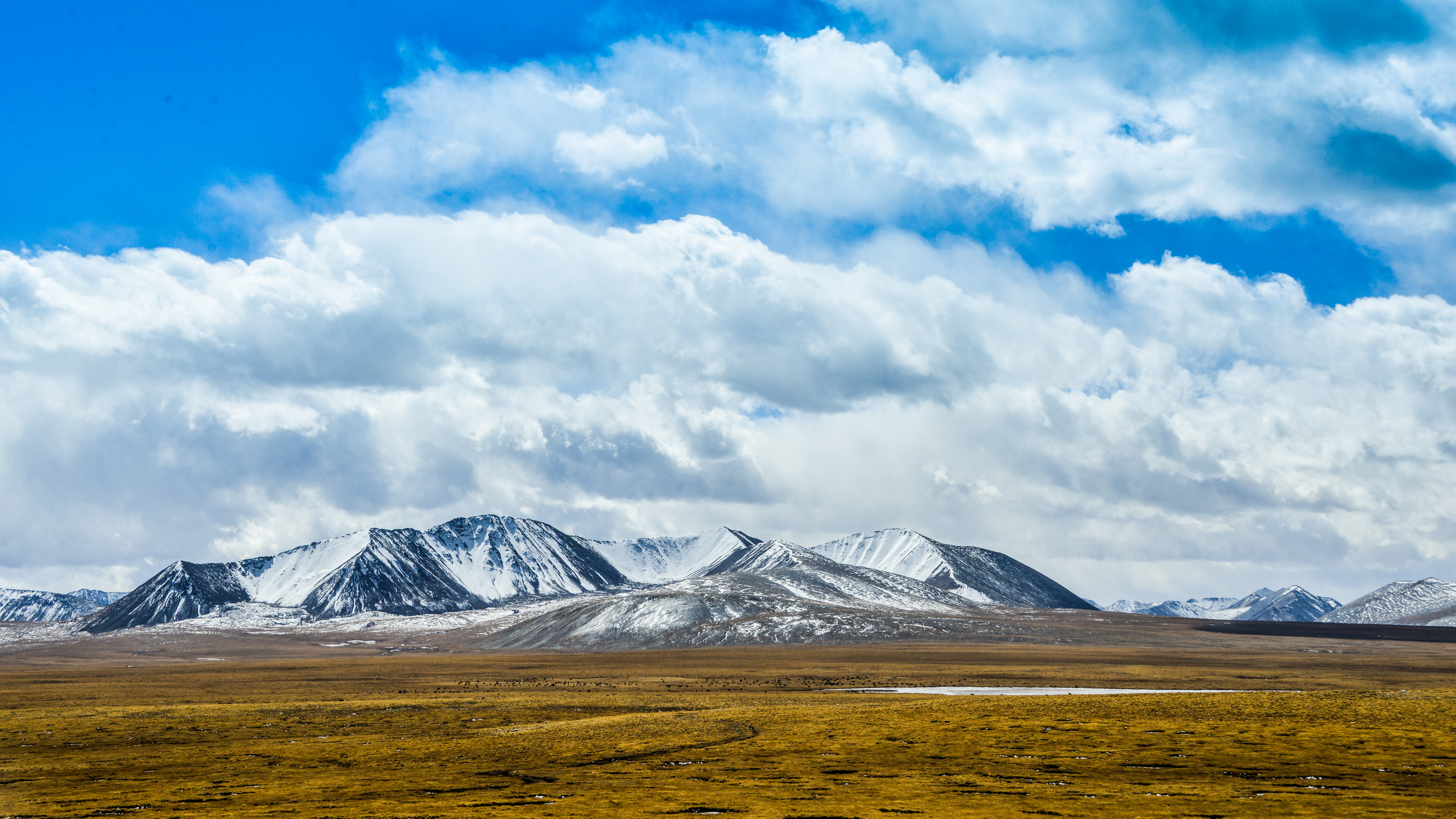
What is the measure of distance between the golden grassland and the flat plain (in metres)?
0.26

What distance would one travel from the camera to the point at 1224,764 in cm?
5278

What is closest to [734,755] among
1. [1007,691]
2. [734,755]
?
[734,755]

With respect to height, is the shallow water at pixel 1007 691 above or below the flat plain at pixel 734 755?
below

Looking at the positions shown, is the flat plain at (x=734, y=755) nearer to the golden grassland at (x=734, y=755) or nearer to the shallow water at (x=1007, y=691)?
the golden grassland at (x=734, y=755)

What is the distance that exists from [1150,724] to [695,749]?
1154 inches

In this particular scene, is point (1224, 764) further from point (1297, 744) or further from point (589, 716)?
point (589, 716)

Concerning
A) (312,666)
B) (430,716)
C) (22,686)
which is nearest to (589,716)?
(430,716)

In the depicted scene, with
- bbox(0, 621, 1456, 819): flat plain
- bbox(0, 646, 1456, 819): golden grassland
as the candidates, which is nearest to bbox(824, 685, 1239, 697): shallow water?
bbox(0, 621, 1456, 819): flat plain

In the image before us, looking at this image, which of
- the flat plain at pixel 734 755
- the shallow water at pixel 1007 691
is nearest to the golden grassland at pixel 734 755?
the flat plain at pixel 734 755

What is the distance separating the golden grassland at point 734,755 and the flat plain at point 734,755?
26 centimetres

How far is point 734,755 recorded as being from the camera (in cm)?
5953

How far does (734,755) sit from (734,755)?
0.02 meters

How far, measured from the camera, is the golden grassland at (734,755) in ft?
142

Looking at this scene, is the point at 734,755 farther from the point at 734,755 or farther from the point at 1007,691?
the point at 1007,691
